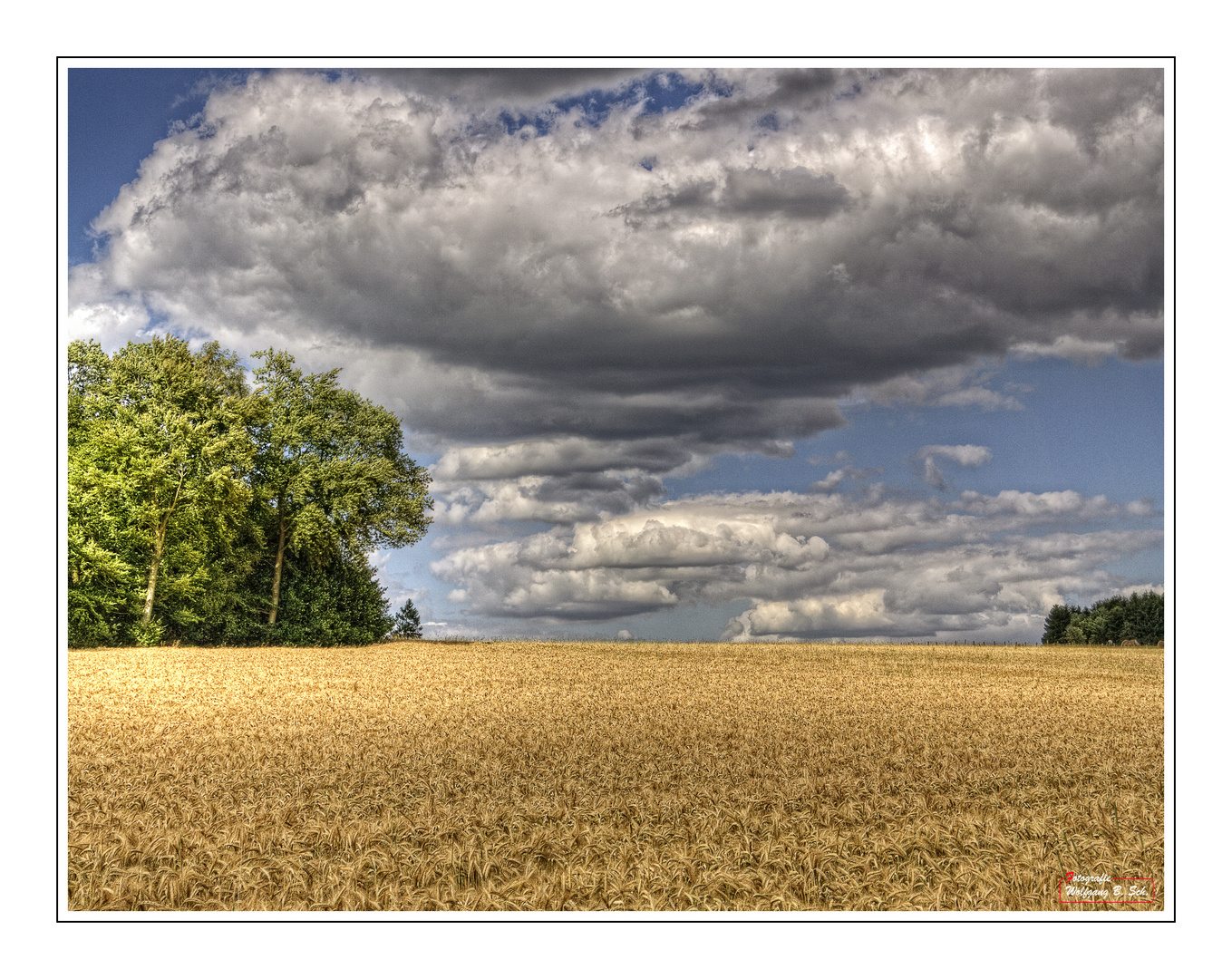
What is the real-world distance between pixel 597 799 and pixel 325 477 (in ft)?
132

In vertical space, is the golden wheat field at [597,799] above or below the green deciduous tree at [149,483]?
below

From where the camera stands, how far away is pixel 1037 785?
1380cm

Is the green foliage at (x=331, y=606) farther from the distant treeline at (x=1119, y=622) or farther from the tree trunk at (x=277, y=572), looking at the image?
the distant treeline at (x=1119, y=622)

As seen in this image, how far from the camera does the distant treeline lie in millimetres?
80188

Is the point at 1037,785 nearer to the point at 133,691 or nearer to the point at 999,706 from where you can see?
the point at 999,706

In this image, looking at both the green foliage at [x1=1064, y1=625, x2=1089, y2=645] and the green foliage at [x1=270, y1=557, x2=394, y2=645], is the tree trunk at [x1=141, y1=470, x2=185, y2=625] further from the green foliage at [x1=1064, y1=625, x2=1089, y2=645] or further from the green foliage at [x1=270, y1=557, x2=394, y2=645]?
the green foliage at [x1=1064, y1=625, x2=1089, y2=645]

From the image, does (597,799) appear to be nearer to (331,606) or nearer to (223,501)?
(223,501)

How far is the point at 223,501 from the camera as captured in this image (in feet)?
142

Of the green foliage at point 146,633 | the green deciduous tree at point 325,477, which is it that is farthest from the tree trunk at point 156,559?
the green deciduous tree at point 325,477

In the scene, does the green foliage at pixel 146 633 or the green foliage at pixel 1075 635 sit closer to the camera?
the green foliage at pixel 146 633

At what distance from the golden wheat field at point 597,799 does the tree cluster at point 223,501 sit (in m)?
16.2

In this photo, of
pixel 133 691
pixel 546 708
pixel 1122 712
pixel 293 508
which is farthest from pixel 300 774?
pixel 293 508

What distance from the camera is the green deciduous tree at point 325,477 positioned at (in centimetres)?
4794

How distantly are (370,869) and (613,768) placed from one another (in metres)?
5.51
